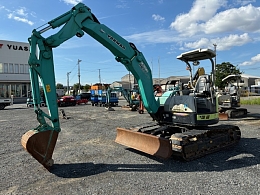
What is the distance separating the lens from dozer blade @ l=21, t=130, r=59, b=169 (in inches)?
199

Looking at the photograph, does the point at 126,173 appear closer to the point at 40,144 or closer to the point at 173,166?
the point at 173,166

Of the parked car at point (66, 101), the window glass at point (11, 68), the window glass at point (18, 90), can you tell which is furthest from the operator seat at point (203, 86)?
the window glass at point (11, 68)

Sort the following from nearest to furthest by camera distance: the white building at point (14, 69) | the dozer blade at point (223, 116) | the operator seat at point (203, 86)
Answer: the operator seat at point (203, 86) < the dozer blade at point (223, 116) < the white building at point (14, 69)

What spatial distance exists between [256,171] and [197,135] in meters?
1.58

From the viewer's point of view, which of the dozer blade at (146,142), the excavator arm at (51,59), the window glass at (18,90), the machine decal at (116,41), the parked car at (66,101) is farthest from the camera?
the window glass at (18,90)

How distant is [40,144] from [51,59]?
6.67ft

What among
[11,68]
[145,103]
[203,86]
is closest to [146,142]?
[145,103]

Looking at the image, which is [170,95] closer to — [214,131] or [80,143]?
[214,131]

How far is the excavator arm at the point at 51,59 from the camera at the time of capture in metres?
5.27

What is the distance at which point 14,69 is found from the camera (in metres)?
42.3

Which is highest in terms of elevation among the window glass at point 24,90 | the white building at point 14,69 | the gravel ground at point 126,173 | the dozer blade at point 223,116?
the white building at point 14,69

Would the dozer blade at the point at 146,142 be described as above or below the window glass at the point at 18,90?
below

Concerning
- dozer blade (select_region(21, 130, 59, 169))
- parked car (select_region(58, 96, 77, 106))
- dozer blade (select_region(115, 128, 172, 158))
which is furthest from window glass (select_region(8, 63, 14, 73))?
dozer blade (select_region(21, 130, 59, 169))

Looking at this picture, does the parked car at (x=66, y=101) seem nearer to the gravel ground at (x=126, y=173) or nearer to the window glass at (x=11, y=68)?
the window glass at (x=11, y=68)
